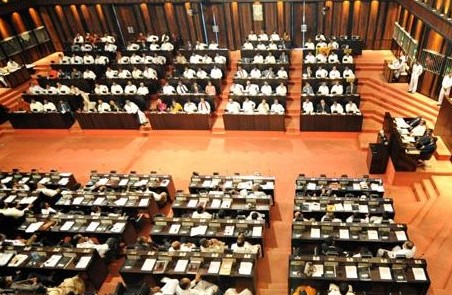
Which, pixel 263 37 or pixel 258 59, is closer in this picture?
pixel 258 59

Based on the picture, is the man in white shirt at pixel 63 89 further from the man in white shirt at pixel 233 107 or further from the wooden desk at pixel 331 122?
the wooden desk at pixel 331 122

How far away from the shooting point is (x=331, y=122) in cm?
1219

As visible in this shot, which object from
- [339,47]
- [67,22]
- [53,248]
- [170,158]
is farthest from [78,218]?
[67,22]

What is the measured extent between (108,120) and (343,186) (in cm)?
906

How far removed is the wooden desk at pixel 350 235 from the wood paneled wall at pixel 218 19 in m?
12.0

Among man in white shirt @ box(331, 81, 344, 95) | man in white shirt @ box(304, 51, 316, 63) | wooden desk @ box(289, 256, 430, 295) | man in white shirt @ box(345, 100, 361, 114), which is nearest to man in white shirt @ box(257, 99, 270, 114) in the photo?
man in white shirt @ box(331, 81, 344, 95)

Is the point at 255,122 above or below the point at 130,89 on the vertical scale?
below

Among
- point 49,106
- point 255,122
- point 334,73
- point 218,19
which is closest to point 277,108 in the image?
point 255,122

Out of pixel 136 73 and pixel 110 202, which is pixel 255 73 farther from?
pixel 110 202

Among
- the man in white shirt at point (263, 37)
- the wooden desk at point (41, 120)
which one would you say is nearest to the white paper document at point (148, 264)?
the wooden desk at point (41, 120)

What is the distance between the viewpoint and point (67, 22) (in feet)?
65.5

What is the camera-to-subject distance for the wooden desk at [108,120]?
1360 cm

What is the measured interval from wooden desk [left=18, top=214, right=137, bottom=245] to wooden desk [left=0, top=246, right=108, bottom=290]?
68 cm

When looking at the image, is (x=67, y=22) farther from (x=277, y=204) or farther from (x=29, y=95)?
(x=277, y=204)
